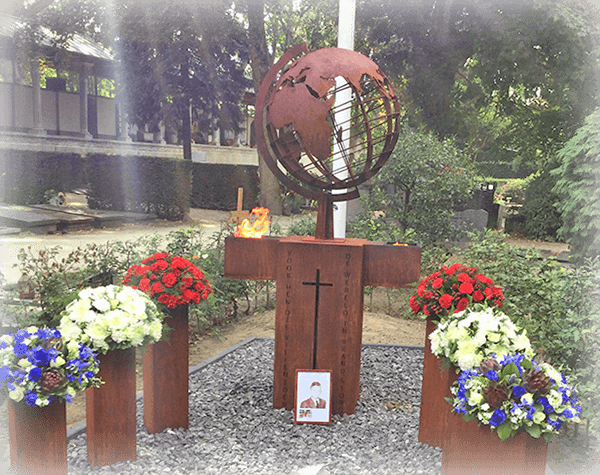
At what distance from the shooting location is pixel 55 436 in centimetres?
282

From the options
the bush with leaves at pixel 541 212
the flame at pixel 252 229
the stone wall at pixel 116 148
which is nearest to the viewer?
the flame at pixel 252 229

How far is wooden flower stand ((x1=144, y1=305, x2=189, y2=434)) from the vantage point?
377 centimetres

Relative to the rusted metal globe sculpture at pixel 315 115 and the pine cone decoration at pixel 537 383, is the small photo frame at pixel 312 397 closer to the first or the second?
the rusted metal globe sculpture at pixel 315 115

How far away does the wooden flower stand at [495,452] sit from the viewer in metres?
2.68

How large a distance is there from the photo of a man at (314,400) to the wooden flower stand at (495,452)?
149cm

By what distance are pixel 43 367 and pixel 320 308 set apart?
81.2 inches

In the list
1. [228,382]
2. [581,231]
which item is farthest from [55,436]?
[581,231]

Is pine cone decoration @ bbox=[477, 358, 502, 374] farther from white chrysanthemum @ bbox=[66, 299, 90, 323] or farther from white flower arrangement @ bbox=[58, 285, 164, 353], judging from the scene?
white chrysanthemum @ bbox=[66, 299, 90, 323]

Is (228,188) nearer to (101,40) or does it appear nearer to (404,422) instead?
(101,40)

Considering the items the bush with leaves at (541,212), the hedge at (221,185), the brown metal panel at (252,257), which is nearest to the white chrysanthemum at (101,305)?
the brown metal panel at (252,257)

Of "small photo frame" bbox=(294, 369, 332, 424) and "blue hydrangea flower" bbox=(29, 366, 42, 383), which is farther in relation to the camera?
"small photo frame" bbox=(294, 369, 332, 424)

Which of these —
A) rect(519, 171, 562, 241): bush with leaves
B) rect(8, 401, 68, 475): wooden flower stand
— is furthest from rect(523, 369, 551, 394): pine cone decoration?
rect(519, 171, 562, 241): bush with leaves

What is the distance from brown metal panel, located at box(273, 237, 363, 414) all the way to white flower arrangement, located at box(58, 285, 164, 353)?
1.17m

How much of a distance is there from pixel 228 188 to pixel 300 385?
15782 mm
